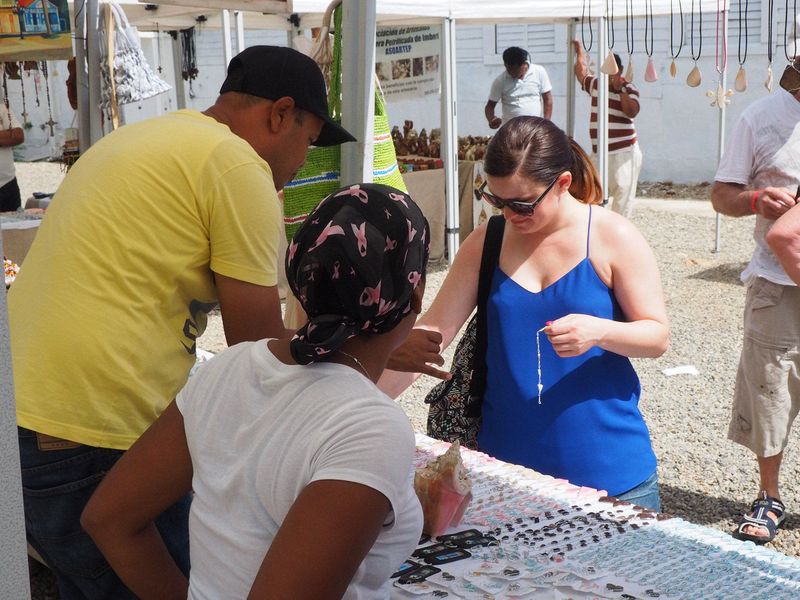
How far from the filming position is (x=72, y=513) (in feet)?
5.78

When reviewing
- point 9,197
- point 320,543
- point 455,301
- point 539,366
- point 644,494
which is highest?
point 320,543

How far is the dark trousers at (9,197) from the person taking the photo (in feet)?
21.5

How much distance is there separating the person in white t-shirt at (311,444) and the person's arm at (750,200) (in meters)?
2.18

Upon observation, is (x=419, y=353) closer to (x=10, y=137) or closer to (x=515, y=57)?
(x=10, y=137)

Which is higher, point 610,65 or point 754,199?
point 610,65

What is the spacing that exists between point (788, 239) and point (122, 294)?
1988mm

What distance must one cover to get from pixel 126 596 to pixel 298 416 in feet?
2.87

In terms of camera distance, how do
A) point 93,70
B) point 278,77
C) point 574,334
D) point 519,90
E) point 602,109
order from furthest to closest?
point 519,90 → point 602,109 → point 93,70 → point 574,334 → point 278,77

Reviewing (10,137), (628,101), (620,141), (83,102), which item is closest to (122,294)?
(83,102)

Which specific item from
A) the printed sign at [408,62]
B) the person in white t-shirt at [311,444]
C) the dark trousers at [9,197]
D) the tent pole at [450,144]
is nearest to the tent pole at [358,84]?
the person in white t-shirt at [311,444]

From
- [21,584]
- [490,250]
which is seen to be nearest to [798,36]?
[490,250]

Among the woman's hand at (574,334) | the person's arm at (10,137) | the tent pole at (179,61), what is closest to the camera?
the woman's hand at (574,334)

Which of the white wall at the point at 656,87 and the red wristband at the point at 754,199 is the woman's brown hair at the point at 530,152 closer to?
the red wristband at the point at 754,199

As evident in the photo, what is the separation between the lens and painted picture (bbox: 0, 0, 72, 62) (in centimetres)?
405
